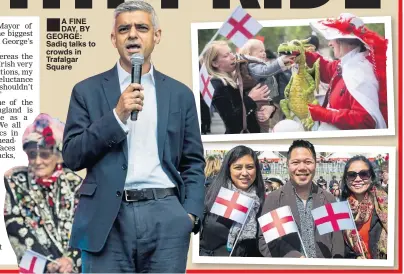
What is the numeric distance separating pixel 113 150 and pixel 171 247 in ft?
1.72

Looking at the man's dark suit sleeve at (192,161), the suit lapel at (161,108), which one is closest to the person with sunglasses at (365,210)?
the man's dark suit sleeve at (192,161)

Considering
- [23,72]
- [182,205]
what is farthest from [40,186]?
[182,205]

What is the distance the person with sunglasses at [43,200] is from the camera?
7270mm

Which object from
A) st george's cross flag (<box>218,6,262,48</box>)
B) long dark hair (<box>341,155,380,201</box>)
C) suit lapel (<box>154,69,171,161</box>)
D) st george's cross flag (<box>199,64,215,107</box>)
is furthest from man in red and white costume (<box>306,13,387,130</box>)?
suit lapel (<box>154,69,171,161</box>)

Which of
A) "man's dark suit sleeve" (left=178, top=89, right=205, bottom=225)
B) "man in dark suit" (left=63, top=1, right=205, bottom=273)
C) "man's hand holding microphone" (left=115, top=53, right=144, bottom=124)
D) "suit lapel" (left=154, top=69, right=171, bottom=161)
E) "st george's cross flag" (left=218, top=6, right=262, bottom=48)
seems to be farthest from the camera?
"st george's cross flag" (left=218, top=6, right=262, bottom=48)

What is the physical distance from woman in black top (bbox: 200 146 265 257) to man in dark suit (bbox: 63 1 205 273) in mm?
1582

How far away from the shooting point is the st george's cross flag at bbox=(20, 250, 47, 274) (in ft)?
23.7

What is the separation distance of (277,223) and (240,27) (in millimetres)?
1238

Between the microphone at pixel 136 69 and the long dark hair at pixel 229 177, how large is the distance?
189cm

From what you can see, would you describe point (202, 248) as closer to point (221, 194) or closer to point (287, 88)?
point (221, 194)

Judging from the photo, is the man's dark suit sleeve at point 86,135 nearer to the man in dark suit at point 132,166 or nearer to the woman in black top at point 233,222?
the man in dark suit at point 132,166

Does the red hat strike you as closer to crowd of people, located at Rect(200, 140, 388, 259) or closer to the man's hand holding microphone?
crowd of people, located at Rect(200, 140, 388, 259)

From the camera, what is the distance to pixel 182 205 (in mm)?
5555

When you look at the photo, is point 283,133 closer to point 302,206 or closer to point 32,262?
point 302,206
